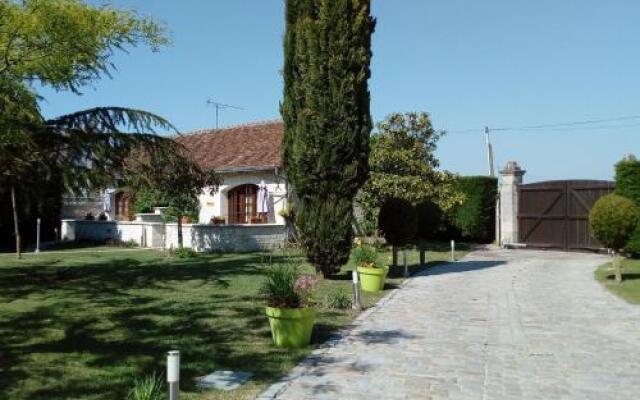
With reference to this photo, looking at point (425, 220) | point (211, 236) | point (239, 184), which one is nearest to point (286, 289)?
point (425, 220)

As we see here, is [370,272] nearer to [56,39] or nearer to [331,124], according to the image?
[331,124]

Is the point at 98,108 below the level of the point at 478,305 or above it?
above

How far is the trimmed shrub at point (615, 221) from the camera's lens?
43.7 ft

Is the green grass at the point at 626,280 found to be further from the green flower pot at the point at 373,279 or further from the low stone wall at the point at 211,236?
the low stone wall at the point at 211,236

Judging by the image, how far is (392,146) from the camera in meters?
21.6

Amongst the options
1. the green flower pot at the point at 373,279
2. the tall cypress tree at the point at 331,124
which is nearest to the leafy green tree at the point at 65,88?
the tall cypress tree at the point at 331,124

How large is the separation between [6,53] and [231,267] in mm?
7435

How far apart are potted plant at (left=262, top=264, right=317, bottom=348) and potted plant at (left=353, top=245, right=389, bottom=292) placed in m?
4.61

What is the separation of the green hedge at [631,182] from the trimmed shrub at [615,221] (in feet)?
17.2

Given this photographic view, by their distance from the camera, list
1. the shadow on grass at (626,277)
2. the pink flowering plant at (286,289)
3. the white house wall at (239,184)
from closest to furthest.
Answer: the pink flowering plant at (286,289) → the shadow on grass at (626,277) → the white house wall at (239,184)

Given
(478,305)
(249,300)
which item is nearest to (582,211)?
(478,305)

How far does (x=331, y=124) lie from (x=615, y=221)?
6737mm

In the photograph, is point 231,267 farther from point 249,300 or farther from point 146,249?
point 146,249

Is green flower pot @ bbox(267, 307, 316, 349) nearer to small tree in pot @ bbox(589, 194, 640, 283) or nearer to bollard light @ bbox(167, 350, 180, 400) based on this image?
bollard light @ bbox(167, 350, 180, 400)
